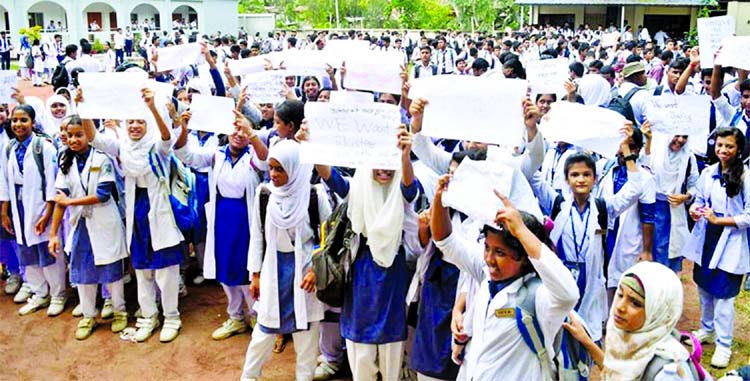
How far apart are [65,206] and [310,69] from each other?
2.45 m

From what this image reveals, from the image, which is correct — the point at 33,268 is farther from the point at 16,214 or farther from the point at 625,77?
the point at 625,77

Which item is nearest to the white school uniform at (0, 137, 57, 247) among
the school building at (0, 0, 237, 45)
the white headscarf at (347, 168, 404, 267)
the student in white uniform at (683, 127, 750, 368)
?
the white headscarf at (347, 168, 404, 267)

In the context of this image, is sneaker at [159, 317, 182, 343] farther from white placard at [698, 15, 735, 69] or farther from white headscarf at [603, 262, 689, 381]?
white placard at [698, 15, 735, 69]

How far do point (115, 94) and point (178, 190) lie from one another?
0.91 meters

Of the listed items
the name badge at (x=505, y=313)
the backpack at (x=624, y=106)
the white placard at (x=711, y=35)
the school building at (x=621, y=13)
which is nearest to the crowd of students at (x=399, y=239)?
the name badge at (x=505, y=313)

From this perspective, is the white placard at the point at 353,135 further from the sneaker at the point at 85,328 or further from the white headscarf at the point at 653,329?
the sneaker at the point at 85,328

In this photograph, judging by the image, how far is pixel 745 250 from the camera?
4.69 metres

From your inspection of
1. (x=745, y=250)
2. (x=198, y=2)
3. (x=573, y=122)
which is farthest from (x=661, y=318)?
(x=198, y=2)

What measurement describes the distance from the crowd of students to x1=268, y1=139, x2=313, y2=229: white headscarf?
0.5 inches

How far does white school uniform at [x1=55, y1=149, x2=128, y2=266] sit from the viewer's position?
511cm

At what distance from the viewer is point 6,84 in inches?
227

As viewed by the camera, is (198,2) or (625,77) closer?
(625,77)

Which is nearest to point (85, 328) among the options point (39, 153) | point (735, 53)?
point (39, 153)

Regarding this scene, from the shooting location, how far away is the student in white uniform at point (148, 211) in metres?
5.00
